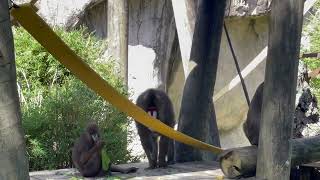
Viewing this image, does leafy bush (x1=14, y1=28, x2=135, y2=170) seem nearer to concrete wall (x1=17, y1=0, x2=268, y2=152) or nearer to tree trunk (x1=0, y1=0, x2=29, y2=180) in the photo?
concrete wall (x1=17, y1=0, x2=268, y2=152)

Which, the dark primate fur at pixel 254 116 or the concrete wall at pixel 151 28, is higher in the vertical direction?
the concrete wall at pixel 151 28

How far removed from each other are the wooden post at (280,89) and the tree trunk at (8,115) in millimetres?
2392


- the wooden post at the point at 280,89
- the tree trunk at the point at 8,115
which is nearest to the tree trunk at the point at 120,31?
the wooden post at the point at 280,89

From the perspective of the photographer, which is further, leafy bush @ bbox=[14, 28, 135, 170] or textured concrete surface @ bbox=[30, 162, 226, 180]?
leafy bush @ bbox=[14, 28, 135, 170]

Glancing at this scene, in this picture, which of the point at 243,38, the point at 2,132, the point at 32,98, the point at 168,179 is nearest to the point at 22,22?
the point at 2,132

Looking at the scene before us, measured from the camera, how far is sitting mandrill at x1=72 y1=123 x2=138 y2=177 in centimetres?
590

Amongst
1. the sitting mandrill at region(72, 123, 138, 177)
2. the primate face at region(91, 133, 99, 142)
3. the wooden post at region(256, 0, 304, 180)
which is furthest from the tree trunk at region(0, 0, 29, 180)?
the primate face at region(91, 133, 99, 142)

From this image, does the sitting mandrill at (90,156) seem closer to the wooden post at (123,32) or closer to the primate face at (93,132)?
the primate face at (93,132)

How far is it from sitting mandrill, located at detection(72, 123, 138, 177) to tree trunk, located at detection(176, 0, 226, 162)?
94 centimetres

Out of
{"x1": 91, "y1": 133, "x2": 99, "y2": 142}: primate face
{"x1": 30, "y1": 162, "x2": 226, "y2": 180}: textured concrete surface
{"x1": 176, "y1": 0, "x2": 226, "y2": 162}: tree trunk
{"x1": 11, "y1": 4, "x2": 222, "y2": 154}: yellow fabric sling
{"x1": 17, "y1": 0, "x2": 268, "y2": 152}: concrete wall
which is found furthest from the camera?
{"x1": 17, "y1": 0, "x2": 268, "y2": 152}: concrete wall

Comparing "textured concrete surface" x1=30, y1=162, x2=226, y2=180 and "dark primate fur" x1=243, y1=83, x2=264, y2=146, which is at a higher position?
"dark primate fur" x1=243, y1=83, x2=264, y2=146

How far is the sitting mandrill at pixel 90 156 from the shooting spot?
5.90 metres

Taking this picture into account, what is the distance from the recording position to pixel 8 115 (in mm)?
3084

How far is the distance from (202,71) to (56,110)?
231 centimetres
